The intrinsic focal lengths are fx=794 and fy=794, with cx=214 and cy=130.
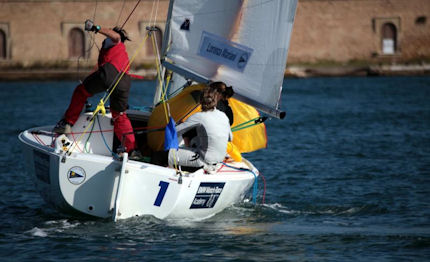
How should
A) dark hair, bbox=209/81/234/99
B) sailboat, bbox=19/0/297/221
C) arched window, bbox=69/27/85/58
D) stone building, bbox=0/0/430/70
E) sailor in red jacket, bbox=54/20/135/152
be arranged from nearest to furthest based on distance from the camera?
sailboat, bbox=19/0/297/221
sailor in red jacket, bbox=54/20/135/152
dark hair, bbox=209/81/234/99
stone building, bbox=0/0/430/70
arched window, bbox=69/27/85/58

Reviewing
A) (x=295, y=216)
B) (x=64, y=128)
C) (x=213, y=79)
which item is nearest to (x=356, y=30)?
(x=213, y=79)

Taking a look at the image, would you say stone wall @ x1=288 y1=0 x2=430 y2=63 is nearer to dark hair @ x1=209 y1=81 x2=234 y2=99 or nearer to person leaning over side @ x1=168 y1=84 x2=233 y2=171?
dark hair @ x1=209 y1=81 x2=234 y2=99

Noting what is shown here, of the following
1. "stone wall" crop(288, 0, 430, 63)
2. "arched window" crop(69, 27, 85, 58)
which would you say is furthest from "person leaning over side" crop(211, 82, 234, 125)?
"arched window" crop(69, 27, 85, 58)

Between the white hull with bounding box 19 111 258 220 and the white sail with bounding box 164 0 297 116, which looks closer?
the white hull with bounding box 19 111 258 220

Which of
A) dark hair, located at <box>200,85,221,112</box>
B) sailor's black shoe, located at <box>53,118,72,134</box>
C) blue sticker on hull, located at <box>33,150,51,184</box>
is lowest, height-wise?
blue sticker on hull, located at <box>33,150,51,184</box>

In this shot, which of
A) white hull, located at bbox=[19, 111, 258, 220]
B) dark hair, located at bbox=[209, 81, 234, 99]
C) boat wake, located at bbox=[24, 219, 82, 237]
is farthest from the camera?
dark hair, located at bbox=[209, 81, 234, 99]

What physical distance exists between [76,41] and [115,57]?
130 feet

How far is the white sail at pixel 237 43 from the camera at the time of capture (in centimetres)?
904

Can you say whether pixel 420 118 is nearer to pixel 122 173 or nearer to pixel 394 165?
pixel 394 165

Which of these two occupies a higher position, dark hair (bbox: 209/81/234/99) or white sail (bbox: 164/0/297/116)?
white sail (bbox: 164/0/297/116)

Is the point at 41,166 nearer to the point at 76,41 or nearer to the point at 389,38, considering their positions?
the point at 76,41

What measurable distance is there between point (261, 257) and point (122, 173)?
4.88 ft

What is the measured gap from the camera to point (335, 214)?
912 cm

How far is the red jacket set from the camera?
8.28m
